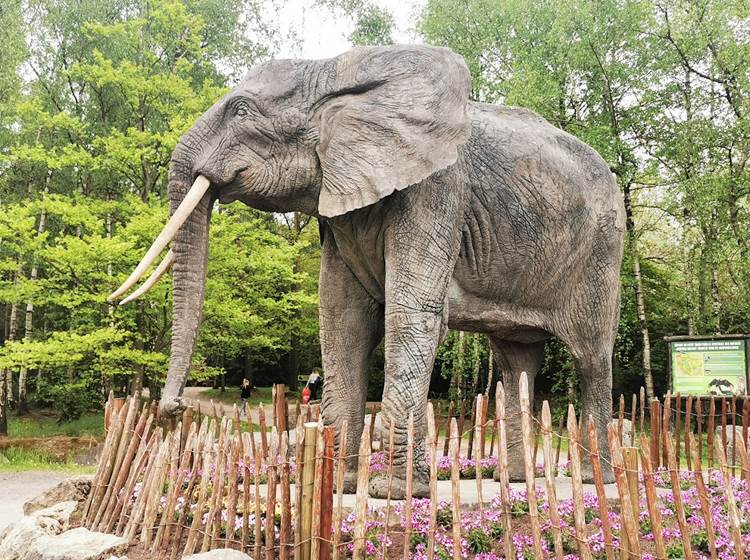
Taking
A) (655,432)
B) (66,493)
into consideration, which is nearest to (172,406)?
(66,493)

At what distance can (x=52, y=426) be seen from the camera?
55.0ft

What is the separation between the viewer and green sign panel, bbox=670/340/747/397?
10.3 meters

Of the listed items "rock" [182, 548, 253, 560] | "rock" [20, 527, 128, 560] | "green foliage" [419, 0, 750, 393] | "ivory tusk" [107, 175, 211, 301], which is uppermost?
"green foliage" [419, 0, 750, 393]

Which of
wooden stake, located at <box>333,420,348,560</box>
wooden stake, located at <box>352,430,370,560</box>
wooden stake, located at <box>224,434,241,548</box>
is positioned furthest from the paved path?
wooden stake, located at <box>352,430,370,560</box>

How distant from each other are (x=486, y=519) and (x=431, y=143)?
2359mm

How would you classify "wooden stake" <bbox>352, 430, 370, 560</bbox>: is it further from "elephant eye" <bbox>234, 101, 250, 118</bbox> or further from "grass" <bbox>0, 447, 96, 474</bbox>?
"grass" <bbox>0, 447, 96, 474</bbox>

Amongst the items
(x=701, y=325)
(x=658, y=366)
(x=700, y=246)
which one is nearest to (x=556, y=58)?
(x=700, y=246)

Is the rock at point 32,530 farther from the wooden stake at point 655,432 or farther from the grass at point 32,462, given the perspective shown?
the grass at point 32,462

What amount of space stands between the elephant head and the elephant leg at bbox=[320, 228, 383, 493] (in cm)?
75

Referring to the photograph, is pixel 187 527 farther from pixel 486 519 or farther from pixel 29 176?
pixel 29 176

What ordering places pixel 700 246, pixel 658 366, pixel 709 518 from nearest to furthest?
1. pixel 709 518
2. pixel 700 246
3. pixel 658 366

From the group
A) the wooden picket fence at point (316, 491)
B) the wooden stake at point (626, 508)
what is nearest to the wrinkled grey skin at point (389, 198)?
the wooden picket fence at point (316, 491)

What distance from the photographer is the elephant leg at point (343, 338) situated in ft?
16.7

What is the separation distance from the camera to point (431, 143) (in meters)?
4.34
